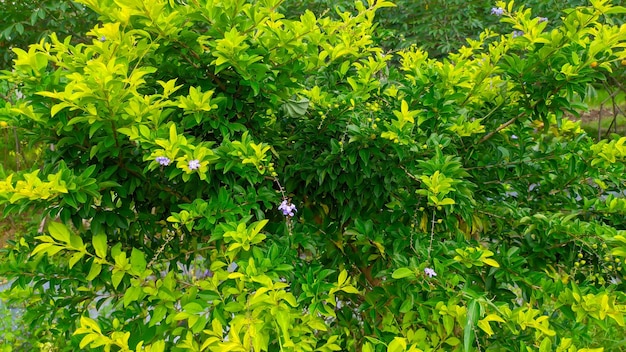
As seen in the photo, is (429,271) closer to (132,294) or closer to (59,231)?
(132,294)

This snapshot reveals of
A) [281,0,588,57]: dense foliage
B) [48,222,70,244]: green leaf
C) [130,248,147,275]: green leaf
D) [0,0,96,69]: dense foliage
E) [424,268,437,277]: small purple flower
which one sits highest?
[48,222,70,244]: green leaf

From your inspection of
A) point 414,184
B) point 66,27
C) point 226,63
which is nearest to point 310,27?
point 226,63

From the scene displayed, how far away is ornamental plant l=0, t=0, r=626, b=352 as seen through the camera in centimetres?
128

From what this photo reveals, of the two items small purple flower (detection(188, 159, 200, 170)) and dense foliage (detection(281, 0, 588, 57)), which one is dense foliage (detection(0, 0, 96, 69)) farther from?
small purple flower (detection(188, 159, 200, 170))

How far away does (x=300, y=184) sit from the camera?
168 cm

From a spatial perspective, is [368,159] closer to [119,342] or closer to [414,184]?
[414,184]

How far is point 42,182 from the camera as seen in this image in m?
1.22

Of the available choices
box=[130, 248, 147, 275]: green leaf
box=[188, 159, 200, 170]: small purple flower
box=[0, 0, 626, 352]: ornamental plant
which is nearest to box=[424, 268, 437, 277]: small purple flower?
box=[0, 0, 626, 352]: ornamental plant

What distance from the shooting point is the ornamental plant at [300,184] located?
4.19 feet

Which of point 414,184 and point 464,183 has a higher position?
point 464,183

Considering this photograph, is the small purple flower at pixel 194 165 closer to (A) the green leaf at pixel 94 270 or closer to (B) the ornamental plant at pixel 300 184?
(B) the ornamental plant at pixel 300 184

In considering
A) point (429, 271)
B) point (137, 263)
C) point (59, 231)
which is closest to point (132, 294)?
point (137, 263)

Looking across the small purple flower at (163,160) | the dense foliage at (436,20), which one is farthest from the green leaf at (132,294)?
the dense foliage at (436,20)

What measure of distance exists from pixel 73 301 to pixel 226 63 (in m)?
0.96
